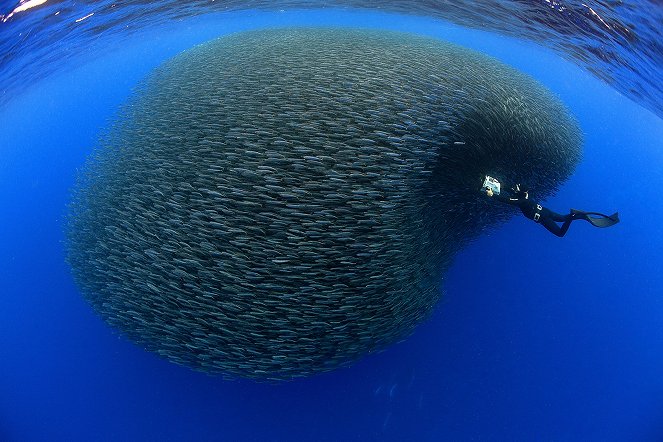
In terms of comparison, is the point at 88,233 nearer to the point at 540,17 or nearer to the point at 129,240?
the point at 129,240

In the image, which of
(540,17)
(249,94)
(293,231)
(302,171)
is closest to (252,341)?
(293,231)

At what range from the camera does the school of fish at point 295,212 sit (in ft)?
18.9

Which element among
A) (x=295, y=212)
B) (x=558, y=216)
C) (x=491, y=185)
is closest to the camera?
(x=295, y=212)

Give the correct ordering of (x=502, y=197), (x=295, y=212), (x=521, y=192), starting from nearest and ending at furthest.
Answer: (x=295, y=212)
(x=502, y=197)
(x=521, y=192)

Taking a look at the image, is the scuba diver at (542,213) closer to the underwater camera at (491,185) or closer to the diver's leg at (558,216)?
the diver's leg at (558,216)

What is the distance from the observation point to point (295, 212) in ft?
18.8

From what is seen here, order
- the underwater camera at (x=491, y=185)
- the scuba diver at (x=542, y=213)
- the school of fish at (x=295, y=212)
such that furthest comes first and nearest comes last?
the scuba diver at (x=542, y=213) → the underwater camera at (x=491, y=185) → the school of fish at (x=295, y=212)

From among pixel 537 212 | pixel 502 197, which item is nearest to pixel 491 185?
pixel 502 197

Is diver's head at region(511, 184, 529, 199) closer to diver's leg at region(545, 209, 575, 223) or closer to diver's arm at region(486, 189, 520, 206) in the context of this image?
diver's arm at region(486, 189, 520, 206)

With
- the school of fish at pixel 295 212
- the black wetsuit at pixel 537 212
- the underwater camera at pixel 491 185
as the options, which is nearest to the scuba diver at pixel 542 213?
the black wetsuit at pixel 537 212

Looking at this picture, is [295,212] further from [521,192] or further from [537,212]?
[537,212]

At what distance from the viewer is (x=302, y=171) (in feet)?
19.6

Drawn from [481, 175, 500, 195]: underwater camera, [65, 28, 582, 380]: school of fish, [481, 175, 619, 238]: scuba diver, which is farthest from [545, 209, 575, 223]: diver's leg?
[481, 175, 500, 195]: underwater camera

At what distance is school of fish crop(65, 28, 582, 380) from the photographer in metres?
5.75
